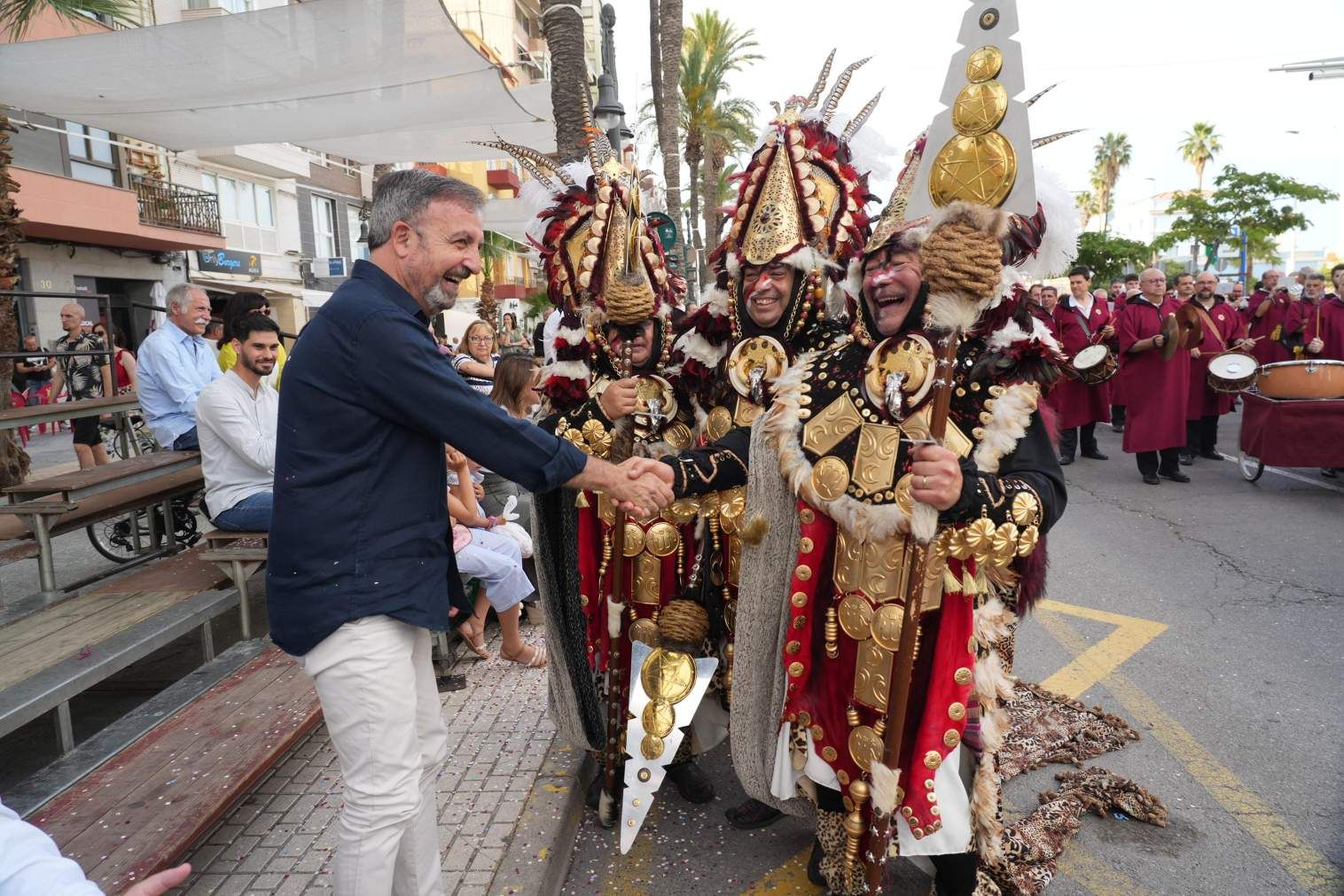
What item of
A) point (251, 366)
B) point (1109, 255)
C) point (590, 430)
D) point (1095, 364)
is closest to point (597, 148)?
point (590, 430)

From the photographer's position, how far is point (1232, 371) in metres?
8.96

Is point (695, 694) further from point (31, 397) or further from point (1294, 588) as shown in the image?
point (31, 397)

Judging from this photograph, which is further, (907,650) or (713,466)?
(713,466)

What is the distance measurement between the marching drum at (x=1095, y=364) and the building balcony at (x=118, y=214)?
16.1 meters

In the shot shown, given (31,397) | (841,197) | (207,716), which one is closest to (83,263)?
(31,397)

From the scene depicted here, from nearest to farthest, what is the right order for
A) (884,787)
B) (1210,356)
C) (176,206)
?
(884,787) < (1210,356) < (176,206)

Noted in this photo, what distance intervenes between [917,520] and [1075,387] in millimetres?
9429

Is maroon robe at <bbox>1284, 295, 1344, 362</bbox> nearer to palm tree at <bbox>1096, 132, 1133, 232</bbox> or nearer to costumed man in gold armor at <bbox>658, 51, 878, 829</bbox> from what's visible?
costumed man in gold armor at <bbox>658, 51, 878, 829</bbox>

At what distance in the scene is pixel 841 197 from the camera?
3273 millimetres

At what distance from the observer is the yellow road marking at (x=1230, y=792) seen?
2.82 meters

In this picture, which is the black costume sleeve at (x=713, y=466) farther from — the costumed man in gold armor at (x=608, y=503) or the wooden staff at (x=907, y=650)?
the wooden staff at (x=907, y=650)

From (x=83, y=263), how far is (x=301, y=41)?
1604 cm

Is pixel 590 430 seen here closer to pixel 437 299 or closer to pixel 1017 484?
pixel 437 299

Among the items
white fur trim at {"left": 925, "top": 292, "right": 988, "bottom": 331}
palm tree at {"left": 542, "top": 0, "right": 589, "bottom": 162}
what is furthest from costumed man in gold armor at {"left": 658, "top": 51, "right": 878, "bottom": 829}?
palm tree at {"left": 542, "top": 0, "right": 589, "bottom": 162}
